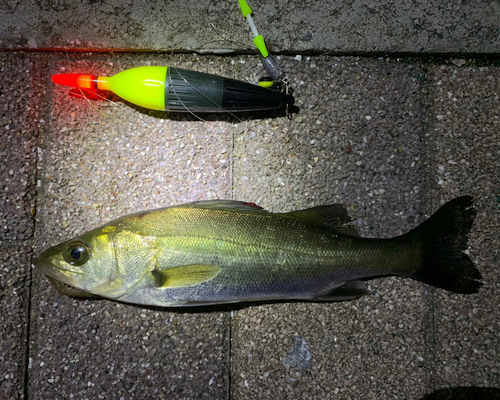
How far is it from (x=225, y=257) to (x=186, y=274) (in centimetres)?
24

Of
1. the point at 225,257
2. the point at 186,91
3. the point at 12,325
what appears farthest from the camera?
the point at 12,325

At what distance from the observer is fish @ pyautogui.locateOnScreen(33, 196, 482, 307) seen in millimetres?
1933

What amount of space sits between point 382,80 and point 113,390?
9.00 feet

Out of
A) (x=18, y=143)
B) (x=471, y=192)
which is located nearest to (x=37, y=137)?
(x=18, y=143)

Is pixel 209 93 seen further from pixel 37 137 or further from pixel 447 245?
pixel 447 245

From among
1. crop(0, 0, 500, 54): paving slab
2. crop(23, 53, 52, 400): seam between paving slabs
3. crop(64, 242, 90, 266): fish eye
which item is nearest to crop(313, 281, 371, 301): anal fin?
crop(64, 242, 90, 266): fish eye

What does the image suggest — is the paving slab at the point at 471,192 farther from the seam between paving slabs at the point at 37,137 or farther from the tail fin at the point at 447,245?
the seam between paving slabs at the point at 37,137

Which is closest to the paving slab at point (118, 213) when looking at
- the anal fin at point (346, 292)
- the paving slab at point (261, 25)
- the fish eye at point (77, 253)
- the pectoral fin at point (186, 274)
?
the paving slab at point (261, 25)

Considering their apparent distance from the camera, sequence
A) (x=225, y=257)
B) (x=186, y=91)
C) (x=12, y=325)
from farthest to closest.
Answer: (x=12, y=325), (x=186, y=91), (x=225, y=257)

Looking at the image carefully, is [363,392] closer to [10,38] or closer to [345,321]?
[345,321]

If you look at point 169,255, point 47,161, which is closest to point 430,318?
point 169,255

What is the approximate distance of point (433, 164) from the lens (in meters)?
2.39

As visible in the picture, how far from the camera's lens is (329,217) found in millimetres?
2131

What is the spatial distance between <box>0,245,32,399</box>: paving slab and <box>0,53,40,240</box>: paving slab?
0.56 ft
